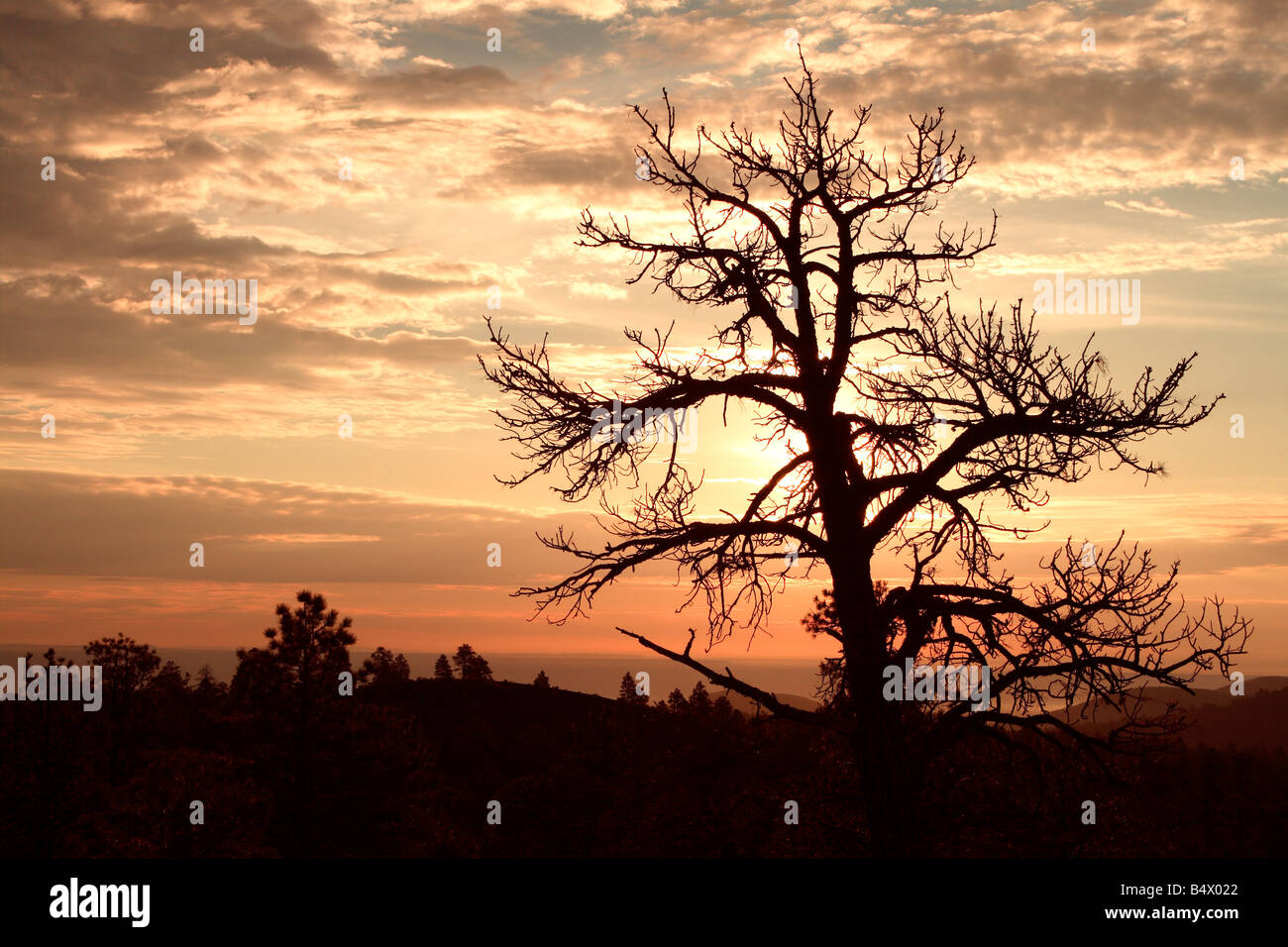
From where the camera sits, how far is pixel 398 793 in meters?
47.2

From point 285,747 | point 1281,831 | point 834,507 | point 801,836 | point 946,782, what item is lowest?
point 1281,831

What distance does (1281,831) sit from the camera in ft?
234

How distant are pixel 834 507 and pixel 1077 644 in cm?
354

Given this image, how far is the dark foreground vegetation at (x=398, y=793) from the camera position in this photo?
38.2m

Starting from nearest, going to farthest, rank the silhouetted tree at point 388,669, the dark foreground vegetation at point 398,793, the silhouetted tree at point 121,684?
the dark foreground vegetation at point 398,793, the silhouetted tree at point 121,684, the silhouetted tree at point 388,669

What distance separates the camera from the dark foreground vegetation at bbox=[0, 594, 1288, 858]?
38.2 meters
